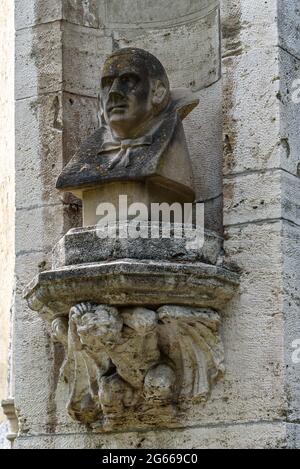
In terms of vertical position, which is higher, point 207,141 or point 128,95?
point 128,95

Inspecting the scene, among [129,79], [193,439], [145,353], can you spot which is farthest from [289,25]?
[193,439]

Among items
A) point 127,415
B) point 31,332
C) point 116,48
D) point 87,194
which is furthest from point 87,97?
point 127,415

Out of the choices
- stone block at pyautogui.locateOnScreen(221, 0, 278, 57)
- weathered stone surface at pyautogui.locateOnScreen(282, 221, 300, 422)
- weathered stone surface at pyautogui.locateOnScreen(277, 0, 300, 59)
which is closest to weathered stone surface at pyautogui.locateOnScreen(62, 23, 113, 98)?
stone block at pyautogui.locateOnScreen(221, 0, 278, 57)

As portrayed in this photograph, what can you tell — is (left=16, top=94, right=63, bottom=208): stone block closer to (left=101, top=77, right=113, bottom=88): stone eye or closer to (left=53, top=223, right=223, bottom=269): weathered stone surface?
(left=101, top=77, right=113, bottom=88): stone eye

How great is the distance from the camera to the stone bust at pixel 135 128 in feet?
20.7

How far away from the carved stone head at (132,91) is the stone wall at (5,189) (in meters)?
1.58

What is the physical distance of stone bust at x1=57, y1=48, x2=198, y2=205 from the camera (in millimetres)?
6309

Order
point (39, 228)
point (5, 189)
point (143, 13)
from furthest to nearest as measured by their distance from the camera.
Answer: point (5, 189) → point (143, 13) → point (39, 228)

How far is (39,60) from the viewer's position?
6938mm

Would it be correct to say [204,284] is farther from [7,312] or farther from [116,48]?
[7,312]

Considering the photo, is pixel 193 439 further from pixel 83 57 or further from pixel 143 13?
pixel 143 13

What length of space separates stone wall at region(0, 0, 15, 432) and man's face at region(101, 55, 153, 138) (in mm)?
1587

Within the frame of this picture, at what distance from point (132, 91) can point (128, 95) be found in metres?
0.02

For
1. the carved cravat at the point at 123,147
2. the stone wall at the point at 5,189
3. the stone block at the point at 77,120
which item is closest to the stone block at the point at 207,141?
the carved cravat at the point at 123,147
